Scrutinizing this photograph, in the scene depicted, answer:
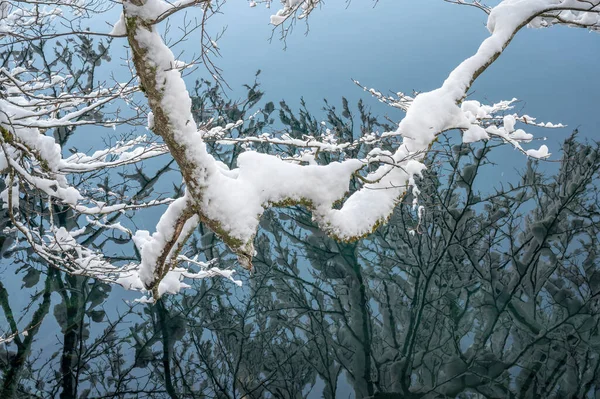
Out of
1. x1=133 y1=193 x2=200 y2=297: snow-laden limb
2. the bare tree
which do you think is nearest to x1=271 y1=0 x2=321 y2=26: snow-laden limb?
the bare tree

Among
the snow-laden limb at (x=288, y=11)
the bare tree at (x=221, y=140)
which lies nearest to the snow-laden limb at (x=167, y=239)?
the bare tree at (x=221, y=140)

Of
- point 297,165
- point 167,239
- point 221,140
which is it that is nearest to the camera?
point 167,239

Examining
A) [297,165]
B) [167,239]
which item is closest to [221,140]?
[297,165]

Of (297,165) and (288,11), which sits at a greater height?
(288,11)

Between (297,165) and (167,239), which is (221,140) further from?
(167,239)

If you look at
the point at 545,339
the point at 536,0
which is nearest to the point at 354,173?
the point at 536,0

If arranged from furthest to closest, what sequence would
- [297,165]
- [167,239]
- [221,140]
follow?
[221,140], [297,165], [167,239]

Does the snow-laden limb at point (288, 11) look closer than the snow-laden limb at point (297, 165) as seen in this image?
No

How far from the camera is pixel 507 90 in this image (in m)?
104

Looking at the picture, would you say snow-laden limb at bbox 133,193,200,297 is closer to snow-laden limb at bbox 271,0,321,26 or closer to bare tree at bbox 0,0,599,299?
bare tree at bbox 0,0,599,299

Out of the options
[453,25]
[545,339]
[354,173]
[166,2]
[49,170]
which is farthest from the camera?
[453,25]

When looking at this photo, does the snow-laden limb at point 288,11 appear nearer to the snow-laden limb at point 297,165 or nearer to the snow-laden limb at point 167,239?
the snow-laden limb at point 297,165

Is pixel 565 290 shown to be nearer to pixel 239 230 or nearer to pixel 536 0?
pixel 536 0

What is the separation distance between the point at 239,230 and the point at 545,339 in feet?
23.1
